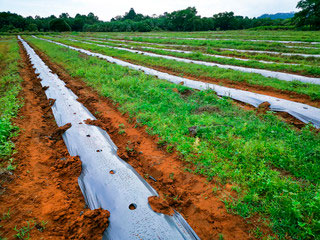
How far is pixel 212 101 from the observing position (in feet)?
16.0

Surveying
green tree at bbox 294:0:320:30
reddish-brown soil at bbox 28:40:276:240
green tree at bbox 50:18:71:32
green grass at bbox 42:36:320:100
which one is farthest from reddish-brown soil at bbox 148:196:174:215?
green tree at bbox 50:18:71:32

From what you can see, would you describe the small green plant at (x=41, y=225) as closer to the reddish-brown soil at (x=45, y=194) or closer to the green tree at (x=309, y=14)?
the reddish-brown soil at (x=45, y=194)

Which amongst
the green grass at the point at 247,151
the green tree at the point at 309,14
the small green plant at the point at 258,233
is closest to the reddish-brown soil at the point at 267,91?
the green grass at the point at 247,151

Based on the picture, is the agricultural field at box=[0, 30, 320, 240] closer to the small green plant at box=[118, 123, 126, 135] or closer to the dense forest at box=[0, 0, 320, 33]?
the small green plant at box=[118, 123, 126, 135]

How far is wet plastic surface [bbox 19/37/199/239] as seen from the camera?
1.80m

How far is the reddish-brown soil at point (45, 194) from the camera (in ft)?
6.05

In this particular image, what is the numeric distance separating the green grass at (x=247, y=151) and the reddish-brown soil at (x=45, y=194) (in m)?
1.72

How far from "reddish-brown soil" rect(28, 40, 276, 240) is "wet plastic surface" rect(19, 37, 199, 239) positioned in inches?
Answer: 6.9

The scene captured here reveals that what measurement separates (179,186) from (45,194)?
1952mm

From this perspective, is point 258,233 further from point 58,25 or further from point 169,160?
point 58,25

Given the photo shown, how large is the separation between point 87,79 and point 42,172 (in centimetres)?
509

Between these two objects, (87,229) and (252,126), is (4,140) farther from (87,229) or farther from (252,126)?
(252,126)

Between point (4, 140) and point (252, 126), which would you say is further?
point (252, 126)

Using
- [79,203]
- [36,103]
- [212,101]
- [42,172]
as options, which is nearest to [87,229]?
[79,203]
